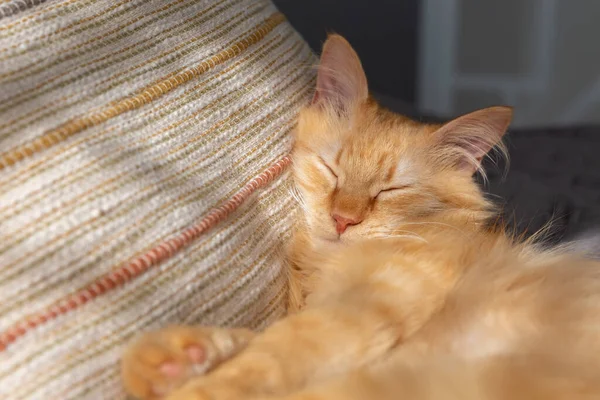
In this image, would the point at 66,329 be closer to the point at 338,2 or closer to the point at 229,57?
the point at 229,57

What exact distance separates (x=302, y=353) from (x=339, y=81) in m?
0.74

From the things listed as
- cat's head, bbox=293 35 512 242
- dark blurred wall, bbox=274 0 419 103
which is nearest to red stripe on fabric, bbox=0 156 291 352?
cat's head, bbox=293 35 512 242

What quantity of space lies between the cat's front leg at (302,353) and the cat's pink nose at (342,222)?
0.24 metres

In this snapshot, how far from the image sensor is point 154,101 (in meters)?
1.06

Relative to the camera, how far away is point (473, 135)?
1.39 meters

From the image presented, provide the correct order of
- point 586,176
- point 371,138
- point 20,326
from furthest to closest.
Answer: point 586,176, point 371,138, point 20,326

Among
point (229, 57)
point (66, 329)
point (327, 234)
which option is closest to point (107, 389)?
point (66, 329)

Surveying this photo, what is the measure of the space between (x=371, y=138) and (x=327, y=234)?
0.26 m

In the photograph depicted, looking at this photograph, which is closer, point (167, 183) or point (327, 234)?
point (167, 183)

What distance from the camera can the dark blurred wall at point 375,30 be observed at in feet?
9.42

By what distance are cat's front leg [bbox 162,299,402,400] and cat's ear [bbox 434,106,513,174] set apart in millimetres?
515

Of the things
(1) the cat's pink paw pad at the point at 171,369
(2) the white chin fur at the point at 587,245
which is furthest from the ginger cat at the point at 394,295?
(2) the white chin fur at the point at 587,245

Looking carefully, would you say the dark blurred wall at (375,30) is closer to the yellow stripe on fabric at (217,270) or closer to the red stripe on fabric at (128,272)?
the yellow stripe on fabric at (217,270)

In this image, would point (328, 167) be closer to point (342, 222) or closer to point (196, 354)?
point (342, 222)
